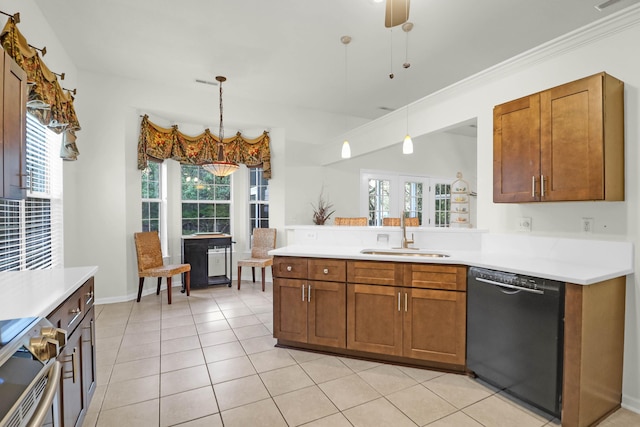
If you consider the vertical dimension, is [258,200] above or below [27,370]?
above

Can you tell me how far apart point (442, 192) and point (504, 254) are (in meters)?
5.38

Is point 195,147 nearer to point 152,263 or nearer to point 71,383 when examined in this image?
point 152,263

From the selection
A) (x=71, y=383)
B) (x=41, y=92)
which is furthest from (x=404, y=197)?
(x=71, y=383)

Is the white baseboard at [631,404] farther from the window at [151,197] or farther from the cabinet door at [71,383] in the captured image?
the window at [151,197]

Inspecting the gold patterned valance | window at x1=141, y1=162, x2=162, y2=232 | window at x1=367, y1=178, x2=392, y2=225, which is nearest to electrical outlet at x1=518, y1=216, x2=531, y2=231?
the gold patterned valance

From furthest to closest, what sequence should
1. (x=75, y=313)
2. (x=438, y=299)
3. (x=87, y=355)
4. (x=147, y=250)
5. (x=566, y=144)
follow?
(x=147, y=250) < (x=438, y=299) < (x=566, y=144) < (x=87, y=355) < (x=75, y=313)

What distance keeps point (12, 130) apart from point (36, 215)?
6.69 ft

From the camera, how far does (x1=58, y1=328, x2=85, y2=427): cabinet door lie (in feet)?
4.87

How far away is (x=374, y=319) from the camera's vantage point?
8.66 feet

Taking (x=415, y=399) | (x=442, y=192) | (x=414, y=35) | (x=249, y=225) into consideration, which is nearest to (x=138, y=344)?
(x=415, y=399)

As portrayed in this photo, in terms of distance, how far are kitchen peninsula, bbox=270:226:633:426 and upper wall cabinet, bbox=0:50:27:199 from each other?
5.86ft

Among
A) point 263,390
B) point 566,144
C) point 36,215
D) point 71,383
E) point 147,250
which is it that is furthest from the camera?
point 147,250

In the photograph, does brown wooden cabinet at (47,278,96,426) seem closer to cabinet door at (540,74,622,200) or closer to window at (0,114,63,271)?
window at (0,114,63,271)

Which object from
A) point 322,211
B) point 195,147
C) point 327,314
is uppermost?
point 195,147
